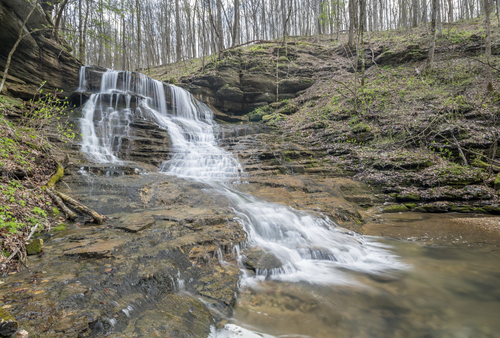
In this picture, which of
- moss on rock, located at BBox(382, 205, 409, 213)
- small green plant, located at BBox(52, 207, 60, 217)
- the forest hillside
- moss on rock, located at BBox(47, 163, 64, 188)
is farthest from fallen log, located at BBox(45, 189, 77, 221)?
moss on rock, located at BBox(382, 205, 409, 213)

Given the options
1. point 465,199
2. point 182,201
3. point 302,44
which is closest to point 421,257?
point 465,199

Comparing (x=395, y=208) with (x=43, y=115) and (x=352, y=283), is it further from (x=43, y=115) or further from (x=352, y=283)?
(x=43, y=115)

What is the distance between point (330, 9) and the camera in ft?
83.3

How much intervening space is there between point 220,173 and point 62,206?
6353mm

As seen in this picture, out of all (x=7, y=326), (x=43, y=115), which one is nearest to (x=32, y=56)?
(x=43, y=115)

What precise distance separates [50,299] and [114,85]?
1741cm

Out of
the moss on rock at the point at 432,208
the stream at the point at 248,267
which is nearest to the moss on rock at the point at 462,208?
the moss on rock at the point at 432,208

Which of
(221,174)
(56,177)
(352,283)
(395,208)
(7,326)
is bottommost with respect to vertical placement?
(352,283)

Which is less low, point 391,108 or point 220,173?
point 391,108

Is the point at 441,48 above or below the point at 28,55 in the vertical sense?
above

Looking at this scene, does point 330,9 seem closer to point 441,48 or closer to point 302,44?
point 302,44

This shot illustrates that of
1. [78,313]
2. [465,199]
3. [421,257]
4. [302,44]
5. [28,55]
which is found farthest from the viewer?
[302,44]

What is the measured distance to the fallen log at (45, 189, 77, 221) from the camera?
4680mm

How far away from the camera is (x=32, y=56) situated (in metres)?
12.1
